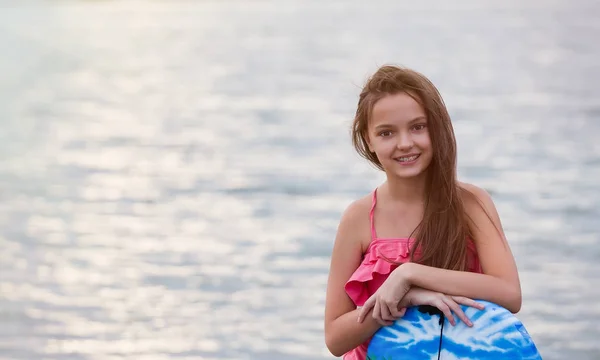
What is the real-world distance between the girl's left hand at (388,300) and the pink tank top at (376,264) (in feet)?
0.27

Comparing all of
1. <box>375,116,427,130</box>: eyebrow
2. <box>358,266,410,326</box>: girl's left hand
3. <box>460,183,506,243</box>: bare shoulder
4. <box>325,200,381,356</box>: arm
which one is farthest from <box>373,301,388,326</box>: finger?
<box>375,116,427,130</box>: eyebrow

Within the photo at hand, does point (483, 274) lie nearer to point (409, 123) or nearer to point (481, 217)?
point (481, 217)

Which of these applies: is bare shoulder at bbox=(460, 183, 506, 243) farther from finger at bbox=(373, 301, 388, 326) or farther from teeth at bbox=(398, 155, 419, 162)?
finger at bbox=(373, 301, 388, 326)

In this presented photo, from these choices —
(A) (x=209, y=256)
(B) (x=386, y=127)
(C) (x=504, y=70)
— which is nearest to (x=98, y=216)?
(A) (x=209, y=256)

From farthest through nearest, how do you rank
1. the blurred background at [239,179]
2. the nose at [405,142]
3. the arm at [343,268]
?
the blurred background at [239,179]
the arm at [343,268]
the nose at [405,142]

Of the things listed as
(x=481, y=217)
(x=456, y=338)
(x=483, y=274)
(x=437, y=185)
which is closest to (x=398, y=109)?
(x=437, y=185)

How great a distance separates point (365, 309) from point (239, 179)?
231 inches

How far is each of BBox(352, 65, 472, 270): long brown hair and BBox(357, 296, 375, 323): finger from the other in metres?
0.15

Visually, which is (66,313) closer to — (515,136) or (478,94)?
(515,136)

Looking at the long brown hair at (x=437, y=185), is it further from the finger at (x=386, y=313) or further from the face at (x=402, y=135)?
the finger at (x=386, y=313)

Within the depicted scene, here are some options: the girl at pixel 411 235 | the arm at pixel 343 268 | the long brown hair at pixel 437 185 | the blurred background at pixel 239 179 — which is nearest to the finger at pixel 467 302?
the girl at pixel 411 235

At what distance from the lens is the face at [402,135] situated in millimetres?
2957

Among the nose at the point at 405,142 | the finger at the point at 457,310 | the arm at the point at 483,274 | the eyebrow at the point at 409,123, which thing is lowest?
the finger at the point at 457,310

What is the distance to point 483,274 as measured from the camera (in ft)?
9.62
